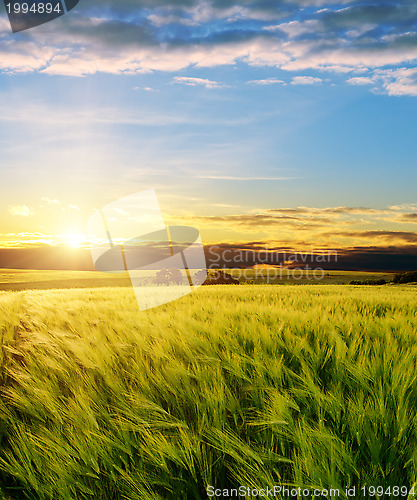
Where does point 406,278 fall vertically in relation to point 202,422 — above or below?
below

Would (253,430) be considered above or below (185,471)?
below

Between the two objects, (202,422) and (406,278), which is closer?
(202,422)

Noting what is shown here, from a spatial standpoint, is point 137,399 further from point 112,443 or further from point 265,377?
point 265,377

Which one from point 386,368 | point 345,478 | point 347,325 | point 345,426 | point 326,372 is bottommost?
point 347,325

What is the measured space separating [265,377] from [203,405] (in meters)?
0.57

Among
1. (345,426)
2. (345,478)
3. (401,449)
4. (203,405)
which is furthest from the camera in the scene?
(203,405)

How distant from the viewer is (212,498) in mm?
1360

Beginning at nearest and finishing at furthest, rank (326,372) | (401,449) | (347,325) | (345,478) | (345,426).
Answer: (345,478) < (401,449) < (345,426) < (326,372) < (347,325)

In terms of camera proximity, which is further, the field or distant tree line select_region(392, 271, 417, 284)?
distant tree line select_region(392, 271, 417, 284)

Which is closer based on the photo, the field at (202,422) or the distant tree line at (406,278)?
the field at (202,422)

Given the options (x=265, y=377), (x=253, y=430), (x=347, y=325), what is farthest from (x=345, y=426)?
(x=347, y=325)

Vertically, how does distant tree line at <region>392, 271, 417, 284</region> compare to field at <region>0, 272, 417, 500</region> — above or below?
below

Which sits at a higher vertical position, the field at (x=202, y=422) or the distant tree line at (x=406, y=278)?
the field at (x=202, y=422)

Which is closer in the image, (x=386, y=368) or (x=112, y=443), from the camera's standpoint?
(x=112, y=443)
